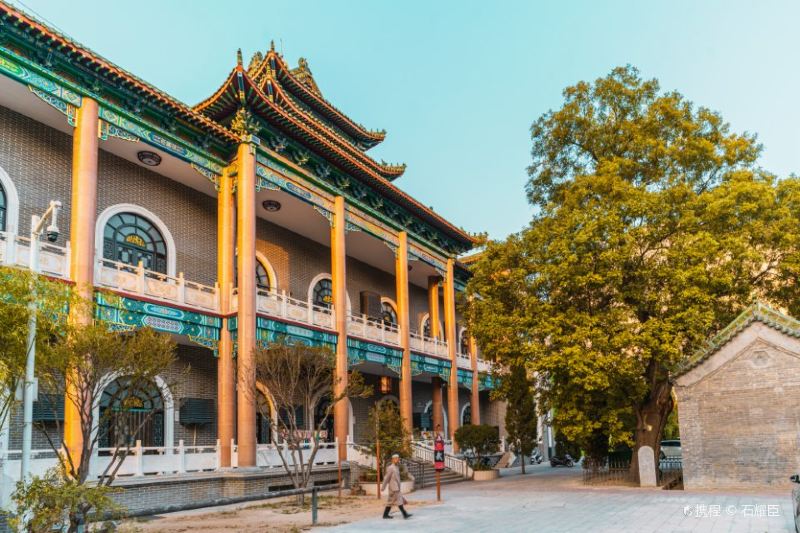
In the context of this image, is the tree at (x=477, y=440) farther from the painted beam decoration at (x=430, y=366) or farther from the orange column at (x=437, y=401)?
the painted beam decoration at (x=430, y=366)

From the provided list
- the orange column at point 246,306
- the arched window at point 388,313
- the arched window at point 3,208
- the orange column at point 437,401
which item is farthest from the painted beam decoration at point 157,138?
the orange column at point 437,401

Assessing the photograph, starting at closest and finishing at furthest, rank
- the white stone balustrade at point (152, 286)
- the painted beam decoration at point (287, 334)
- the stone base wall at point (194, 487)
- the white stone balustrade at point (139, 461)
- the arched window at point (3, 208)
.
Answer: the white stone balustrade at point (139, 461)
the stone base wall at point (194, 487)
the arched window at point (3, 208)
the white stone balustrade at point (152, 286)
the painted beam decoration at point (287, 334)

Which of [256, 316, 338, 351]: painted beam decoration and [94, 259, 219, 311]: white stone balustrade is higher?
[94, 259, 219, 311]: white stone balustrade

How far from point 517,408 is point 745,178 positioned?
1206cm

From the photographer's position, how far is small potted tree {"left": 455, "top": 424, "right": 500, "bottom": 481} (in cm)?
2434

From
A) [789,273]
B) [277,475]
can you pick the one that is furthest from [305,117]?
[789,273]

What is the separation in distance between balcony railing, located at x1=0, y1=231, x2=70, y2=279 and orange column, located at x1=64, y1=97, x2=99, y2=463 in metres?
0.19

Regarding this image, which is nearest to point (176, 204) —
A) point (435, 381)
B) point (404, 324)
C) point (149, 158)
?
point (149, 158)

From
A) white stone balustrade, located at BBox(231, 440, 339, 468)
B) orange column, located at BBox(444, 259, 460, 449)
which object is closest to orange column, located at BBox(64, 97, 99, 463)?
white stone balustrade, located at BBox(231, 440, 339, 468)

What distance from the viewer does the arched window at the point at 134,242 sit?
17.5 metres

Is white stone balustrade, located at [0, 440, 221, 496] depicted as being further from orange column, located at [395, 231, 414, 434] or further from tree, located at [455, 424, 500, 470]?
tree, located at [455, 424, 500, 470]

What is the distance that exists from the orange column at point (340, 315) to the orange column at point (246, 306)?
330 cm

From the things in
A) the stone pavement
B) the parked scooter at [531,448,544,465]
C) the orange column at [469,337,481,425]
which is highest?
the orange column at [469,337,481,425]

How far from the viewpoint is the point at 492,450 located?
25125mm
